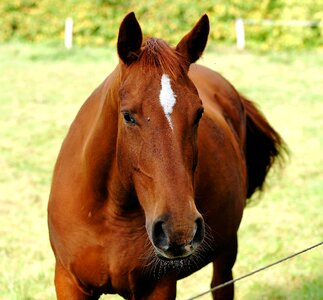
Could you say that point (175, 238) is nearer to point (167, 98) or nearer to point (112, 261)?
point (167, 98)

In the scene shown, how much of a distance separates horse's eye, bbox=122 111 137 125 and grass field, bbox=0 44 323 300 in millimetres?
2650

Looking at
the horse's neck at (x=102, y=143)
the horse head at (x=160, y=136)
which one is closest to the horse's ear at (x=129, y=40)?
the horse head at (x=160, y=136)

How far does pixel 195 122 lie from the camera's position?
3145 millimetres

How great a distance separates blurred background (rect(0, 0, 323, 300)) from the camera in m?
6.15

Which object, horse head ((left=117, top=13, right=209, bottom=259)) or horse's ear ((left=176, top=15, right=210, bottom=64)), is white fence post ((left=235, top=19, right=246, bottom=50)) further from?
horse head ((left=117, top=13, right=209, bottom=259))

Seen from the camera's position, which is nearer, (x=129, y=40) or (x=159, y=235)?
(x=159, y=235)

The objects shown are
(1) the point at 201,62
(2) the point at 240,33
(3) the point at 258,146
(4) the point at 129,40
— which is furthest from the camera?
(2) the point at 240,33

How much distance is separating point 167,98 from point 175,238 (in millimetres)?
541

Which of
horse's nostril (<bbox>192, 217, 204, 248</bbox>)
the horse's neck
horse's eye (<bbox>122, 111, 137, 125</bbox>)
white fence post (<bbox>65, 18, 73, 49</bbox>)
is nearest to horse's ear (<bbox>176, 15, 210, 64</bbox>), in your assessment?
the horse's neck

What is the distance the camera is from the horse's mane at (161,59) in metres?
3.14

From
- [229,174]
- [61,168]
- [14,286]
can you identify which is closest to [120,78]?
[61,168]

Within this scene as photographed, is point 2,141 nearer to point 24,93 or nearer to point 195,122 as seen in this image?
point 24,93

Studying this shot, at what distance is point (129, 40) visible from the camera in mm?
3217

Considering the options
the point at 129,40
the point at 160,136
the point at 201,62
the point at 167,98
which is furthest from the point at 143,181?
the point at 201,62
